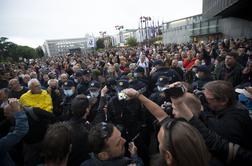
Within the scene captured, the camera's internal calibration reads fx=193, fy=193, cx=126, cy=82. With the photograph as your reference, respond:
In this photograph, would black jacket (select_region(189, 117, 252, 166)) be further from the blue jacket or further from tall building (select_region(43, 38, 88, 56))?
tall building (select_region(43, 38, 88, 56))

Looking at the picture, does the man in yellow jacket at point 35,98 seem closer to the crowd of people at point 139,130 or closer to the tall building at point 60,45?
the crowd of people at point 139,130

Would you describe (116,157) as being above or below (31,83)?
below

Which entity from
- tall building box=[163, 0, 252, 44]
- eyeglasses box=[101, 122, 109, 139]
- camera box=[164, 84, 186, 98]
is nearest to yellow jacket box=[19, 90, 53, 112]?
eyeglasses box=[101, 122, 109, 139]

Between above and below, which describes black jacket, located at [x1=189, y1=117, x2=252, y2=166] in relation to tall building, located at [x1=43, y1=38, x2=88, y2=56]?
below

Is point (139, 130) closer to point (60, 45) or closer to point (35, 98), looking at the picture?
point (35, 98)

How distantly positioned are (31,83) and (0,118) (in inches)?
71.1

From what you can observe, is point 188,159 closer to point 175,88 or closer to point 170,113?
point 175,88

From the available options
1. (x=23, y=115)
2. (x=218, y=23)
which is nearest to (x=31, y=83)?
(x=23, y=115)

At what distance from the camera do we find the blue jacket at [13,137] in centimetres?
245

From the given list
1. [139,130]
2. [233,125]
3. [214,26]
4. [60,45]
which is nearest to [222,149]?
[233,125]

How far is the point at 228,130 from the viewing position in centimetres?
192

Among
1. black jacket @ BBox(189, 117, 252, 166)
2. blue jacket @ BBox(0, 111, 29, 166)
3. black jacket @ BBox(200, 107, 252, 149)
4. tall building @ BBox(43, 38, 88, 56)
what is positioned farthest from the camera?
tall building @ BBox(43, 38, 88, 56)

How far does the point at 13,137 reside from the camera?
8.11 feet

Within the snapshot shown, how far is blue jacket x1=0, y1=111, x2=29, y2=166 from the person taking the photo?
8.05 ft
